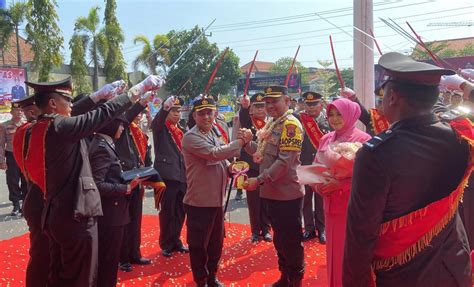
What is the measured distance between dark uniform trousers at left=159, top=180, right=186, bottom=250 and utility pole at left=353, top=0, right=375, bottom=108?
102 inches

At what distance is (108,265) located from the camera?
3.37m

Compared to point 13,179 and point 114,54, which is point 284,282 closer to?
point 13,179

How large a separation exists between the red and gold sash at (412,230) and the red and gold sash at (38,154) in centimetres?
215

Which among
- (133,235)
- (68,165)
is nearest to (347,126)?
(68,165)

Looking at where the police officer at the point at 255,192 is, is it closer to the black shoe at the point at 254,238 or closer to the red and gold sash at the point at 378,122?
the black shoe at the point at 254,238

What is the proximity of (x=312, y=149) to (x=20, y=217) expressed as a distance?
4939mm

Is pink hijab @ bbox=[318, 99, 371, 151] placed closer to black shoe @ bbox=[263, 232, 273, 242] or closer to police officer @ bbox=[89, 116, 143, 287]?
police officer @ bbox=[89, 116, 143, 287]

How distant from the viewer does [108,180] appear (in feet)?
11.8

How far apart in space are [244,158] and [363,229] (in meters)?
4.54

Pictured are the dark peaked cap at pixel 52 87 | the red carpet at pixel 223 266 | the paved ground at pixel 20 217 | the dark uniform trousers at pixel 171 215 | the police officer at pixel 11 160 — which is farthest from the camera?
the police officer at pixel 11 160

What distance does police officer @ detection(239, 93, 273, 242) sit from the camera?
5.58 m

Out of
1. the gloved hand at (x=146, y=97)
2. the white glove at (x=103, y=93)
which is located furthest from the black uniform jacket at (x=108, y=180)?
the gloved hand at (x=146, y=97)

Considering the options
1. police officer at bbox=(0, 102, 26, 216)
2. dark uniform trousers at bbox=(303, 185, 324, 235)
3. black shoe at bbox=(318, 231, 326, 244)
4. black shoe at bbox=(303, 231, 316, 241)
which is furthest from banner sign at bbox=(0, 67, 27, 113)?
black shoe at bbox=(318, 231, 326, 244)

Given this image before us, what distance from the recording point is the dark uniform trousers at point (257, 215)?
5.58 meters
